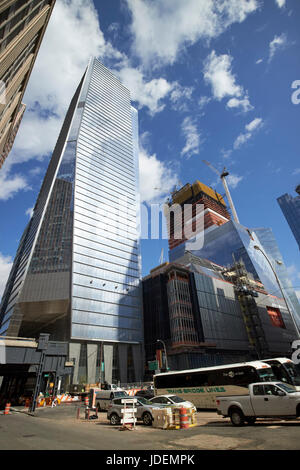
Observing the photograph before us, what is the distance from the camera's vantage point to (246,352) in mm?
75125

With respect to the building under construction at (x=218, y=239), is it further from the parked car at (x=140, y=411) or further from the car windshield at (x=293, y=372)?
the parked car at (x=140, y=411)

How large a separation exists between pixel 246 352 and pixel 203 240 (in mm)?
70371

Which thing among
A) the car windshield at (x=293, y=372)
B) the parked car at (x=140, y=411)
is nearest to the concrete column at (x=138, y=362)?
the car windshield at (x=293, y=372)

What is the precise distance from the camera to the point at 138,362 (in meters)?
66.5

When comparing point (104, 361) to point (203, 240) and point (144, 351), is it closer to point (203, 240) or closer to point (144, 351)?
point (144, 351)

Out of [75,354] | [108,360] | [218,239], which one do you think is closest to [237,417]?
[75,354]

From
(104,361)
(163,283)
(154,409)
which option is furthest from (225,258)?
(154,409)

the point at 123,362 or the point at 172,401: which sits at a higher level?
the point at 123,362

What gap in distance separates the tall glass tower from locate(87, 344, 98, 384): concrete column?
22 centimetres

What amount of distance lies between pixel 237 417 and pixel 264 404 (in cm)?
181

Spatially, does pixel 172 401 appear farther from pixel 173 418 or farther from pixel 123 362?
pixel 123 362

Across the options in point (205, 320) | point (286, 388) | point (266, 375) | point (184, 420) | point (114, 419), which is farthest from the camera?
point (205, 320)

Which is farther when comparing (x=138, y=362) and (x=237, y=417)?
(x=138, y=362)

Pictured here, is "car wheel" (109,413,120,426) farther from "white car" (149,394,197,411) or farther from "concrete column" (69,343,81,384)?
"concrete column" (69,343,81,384)
